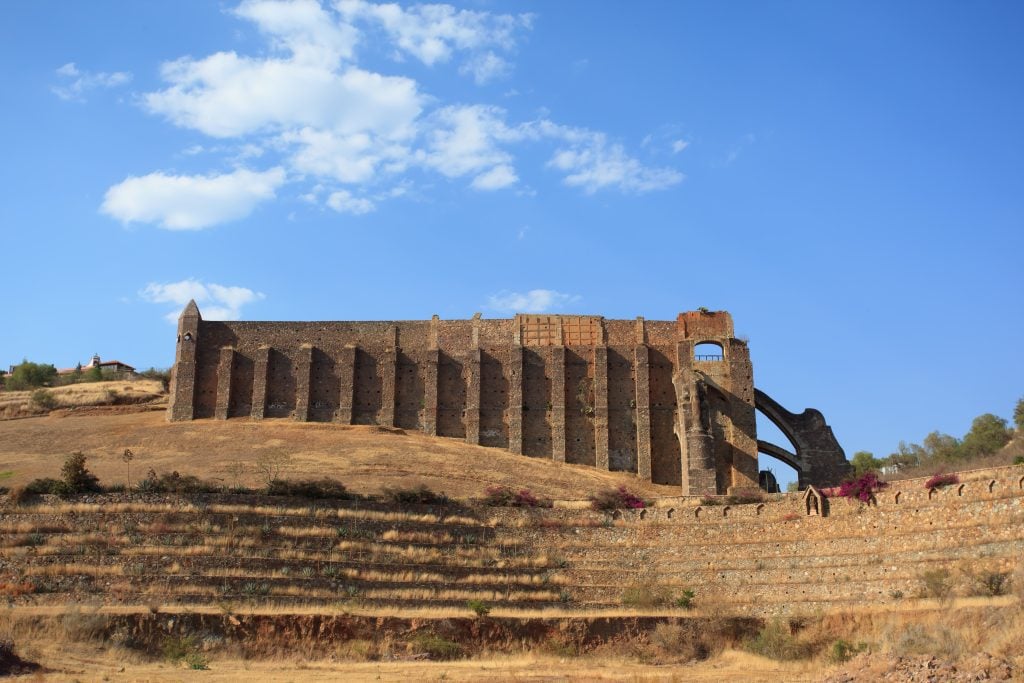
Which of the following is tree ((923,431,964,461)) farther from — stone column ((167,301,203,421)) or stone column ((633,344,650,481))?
stone column ((167,301,203,421))

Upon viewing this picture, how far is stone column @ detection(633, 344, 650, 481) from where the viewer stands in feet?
188

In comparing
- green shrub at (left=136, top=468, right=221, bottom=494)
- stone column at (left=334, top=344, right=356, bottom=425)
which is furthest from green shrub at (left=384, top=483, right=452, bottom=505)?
stone column at (left=334, top=344, right=356, bottom=425)

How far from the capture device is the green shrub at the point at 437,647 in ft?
96.4

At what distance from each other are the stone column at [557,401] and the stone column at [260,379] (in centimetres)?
1694

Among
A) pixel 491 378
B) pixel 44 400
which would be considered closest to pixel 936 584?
pixel 491 378

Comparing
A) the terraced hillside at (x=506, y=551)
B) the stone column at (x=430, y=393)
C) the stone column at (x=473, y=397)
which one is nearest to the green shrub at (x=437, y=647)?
the terraced hillside at (x=506, y=551)

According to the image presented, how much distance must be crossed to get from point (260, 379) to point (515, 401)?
15277 millimetres

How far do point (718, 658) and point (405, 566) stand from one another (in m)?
11.4

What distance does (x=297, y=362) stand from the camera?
61.8 metres

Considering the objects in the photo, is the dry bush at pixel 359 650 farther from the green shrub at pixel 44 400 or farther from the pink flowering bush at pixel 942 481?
the green shrub at pixel 44 400

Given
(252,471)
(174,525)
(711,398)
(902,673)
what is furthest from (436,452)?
(902,673)

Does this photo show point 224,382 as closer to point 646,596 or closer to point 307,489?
point 307,489

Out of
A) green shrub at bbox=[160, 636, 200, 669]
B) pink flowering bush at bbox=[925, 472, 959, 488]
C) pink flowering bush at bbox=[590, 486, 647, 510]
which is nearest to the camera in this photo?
green shrub at bbox=[160, 636, 200, 669]

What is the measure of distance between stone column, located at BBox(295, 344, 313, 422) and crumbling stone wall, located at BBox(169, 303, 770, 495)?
2.9 inches
